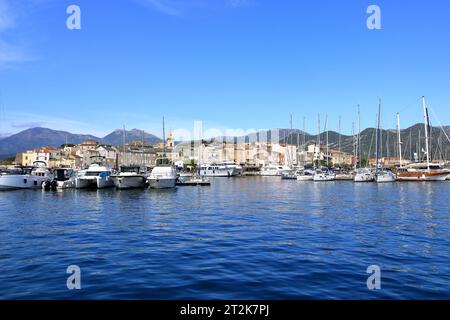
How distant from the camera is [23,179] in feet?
218

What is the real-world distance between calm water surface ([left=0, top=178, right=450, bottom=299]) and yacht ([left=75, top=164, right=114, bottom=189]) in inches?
1349

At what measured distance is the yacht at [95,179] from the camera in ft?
204

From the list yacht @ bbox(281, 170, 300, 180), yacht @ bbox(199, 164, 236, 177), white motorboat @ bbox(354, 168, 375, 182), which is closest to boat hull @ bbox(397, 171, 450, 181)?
white motorboat @ bbox(354, 168, 375, 182)

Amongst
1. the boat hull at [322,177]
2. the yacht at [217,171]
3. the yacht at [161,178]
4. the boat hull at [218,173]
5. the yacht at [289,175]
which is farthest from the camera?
the yacht at [217,171]

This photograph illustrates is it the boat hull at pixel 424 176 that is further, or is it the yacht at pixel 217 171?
the yacht at pixel 217 171

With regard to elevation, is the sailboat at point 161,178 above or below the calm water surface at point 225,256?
above


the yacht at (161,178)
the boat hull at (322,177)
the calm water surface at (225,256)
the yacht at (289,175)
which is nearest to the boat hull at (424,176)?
the boat hull at (322,177)

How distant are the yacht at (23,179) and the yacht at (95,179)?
9.62 m

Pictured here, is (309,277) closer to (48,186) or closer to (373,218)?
(373,218)

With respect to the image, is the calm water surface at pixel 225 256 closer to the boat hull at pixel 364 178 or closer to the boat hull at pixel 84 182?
the boat hull at pixel 84 182

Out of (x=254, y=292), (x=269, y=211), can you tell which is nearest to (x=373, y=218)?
(x=269, y=211)

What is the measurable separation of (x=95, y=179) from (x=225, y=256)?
51.9 m

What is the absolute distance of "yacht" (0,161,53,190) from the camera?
208ft

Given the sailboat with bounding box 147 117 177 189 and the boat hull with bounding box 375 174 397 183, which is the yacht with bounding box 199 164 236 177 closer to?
the boat hull with bounding box 375 174 397 183
